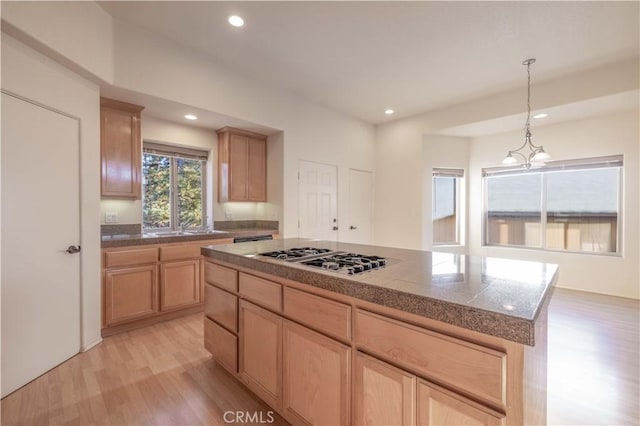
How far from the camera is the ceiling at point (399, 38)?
8.00 ft

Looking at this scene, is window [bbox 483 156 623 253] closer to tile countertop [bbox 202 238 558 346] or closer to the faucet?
tile countertop [bbox 202 238 558 346]

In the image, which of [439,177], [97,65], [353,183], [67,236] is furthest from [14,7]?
[439,177]

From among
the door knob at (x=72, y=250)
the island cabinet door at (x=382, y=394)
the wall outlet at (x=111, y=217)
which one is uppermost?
the wall outlet at (x=111, y=217)

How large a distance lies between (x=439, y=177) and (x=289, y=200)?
9.95 feet

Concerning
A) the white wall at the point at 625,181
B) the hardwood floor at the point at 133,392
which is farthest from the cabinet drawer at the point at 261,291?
the white wall at the point at 625,181

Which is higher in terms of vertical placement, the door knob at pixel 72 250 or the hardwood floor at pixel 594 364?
the door knob at pixel 72 250

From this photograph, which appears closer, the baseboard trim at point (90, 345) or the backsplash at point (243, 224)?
the baseboard trim at point (90, 345)

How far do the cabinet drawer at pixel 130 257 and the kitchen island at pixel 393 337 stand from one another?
1474 mm

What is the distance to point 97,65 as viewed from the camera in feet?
7.97

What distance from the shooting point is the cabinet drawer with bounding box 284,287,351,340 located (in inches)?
49.6

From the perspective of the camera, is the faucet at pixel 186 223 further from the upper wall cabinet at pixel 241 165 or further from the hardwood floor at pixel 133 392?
the hardwood floor at pixel 133 392

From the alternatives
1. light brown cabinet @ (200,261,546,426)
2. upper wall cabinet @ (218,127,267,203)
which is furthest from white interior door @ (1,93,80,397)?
upper wall cabinet @ (218,127,267,203)

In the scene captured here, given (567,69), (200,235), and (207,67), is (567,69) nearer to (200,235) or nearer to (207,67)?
(207,67)

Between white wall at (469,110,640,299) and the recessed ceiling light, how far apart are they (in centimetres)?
466
